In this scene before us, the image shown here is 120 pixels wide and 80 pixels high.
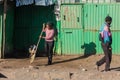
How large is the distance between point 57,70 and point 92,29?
415 cm

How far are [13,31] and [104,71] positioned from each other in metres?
5.77

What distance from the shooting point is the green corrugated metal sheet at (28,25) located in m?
19.2

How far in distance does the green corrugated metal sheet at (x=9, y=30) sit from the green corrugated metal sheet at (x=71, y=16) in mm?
2105

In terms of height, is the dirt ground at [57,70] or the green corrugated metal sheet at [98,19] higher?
the green corrugated metal sheet at [98,19]

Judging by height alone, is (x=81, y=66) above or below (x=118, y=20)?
below

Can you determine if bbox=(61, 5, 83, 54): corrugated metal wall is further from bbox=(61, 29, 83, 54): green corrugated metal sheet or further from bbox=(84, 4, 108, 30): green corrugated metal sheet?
bbox=(84, 4, 108, 30): green corrugated metal sheet

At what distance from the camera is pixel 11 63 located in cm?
1698

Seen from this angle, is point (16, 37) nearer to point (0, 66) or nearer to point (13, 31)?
point (13, 31)

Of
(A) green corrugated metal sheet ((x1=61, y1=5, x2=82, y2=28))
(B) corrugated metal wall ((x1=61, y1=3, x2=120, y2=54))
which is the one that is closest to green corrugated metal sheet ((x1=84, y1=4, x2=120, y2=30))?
(B) corrugated metal wall ((x1=61, y1=3, x2=120, y2=54))

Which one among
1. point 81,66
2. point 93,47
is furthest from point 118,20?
point 81,66

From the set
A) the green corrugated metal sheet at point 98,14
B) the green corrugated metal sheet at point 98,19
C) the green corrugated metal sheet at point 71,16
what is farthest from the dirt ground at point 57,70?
the green corrugated metal sheet at point 71,16

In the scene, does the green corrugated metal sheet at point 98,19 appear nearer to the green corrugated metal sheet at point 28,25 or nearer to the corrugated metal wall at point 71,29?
the corrugated metal wall at point 71,29

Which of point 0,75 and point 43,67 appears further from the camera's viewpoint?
point 43,67

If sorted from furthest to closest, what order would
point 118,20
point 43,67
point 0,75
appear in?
point 118,20
point 43,67
point 0,75
